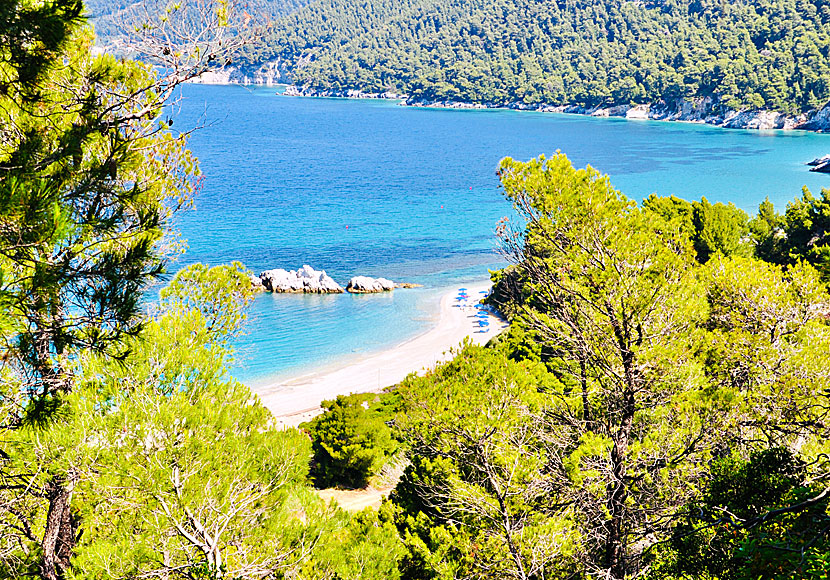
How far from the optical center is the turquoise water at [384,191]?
42.2 metres

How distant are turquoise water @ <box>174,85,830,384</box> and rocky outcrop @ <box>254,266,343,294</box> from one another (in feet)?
4.19

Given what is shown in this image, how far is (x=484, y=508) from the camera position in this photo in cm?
952

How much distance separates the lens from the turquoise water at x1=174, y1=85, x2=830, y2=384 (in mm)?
42156

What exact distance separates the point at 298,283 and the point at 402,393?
35.6 metres

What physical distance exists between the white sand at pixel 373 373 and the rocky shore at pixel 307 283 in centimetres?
696

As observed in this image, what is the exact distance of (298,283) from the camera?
47188 millimetres

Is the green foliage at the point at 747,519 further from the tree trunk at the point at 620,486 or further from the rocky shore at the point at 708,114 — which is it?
the rocky shore at the point at 708,114

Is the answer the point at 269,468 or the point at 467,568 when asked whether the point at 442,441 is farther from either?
the point at 269,468

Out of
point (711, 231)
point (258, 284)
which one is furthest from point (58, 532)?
point (258, 284)

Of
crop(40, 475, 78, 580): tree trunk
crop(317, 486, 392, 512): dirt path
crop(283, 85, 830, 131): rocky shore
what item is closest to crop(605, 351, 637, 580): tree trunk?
crop(40, 475, 78, 580): tree trunk

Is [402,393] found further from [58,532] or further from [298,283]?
[298,283]

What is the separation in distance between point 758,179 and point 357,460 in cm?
8104

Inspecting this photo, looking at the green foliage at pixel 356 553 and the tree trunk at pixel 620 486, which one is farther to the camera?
the tree trunk at pixel 620 486

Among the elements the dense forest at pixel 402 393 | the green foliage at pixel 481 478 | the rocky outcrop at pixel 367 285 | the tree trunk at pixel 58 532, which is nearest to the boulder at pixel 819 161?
the rocky outcrop at pixel 367 285
